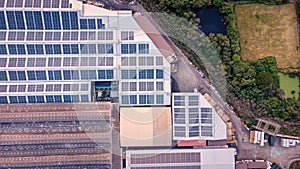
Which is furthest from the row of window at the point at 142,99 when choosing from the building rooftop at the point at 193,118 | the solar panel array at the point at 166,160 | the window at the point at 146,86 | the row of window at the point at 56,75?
the solar panel array at the point at 166,160

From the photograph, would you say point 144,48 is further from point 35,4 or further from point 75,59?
point 35,4

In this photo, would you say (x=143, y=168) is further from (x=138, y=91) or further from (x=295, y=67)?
(x=295, y=67)

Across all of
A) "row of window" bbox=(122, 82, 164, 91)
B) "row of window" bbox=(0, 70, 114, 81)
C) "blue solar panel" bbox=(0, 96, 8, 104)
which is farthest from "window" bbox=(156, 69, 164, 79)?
"blue solar panel" bbox=(0, 96, 8, 104)

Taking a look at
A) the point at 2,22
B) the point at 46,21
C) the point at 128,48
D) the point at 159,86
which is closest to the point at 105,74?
the point at 128,48

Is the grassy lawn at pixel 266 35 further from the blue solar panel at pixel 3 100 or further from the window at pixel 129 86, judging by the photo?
the blue solar panel at pixel 3 100

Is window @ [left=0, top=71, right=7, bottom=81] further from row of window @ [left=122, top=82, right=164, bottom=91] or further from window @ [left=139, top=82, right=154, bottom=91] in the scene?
window @ [left=139, top=82, right=154, bottom=91]

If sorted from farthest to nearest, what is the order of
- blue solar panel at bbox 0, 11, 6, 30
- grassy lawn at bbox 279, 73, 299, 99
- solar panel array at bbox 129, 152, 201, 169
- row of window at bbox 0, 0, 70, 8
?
grassy lawn at bbox 279, 73, 299, 99, solar panel array at bbox 129, 152, 201, 169, blue solar panel at bbox 0, 11, 6, 30, row of window at bbox 0, 0, 70, 8

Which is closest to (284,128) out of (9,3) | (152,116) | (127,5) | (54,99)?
(152,116)
